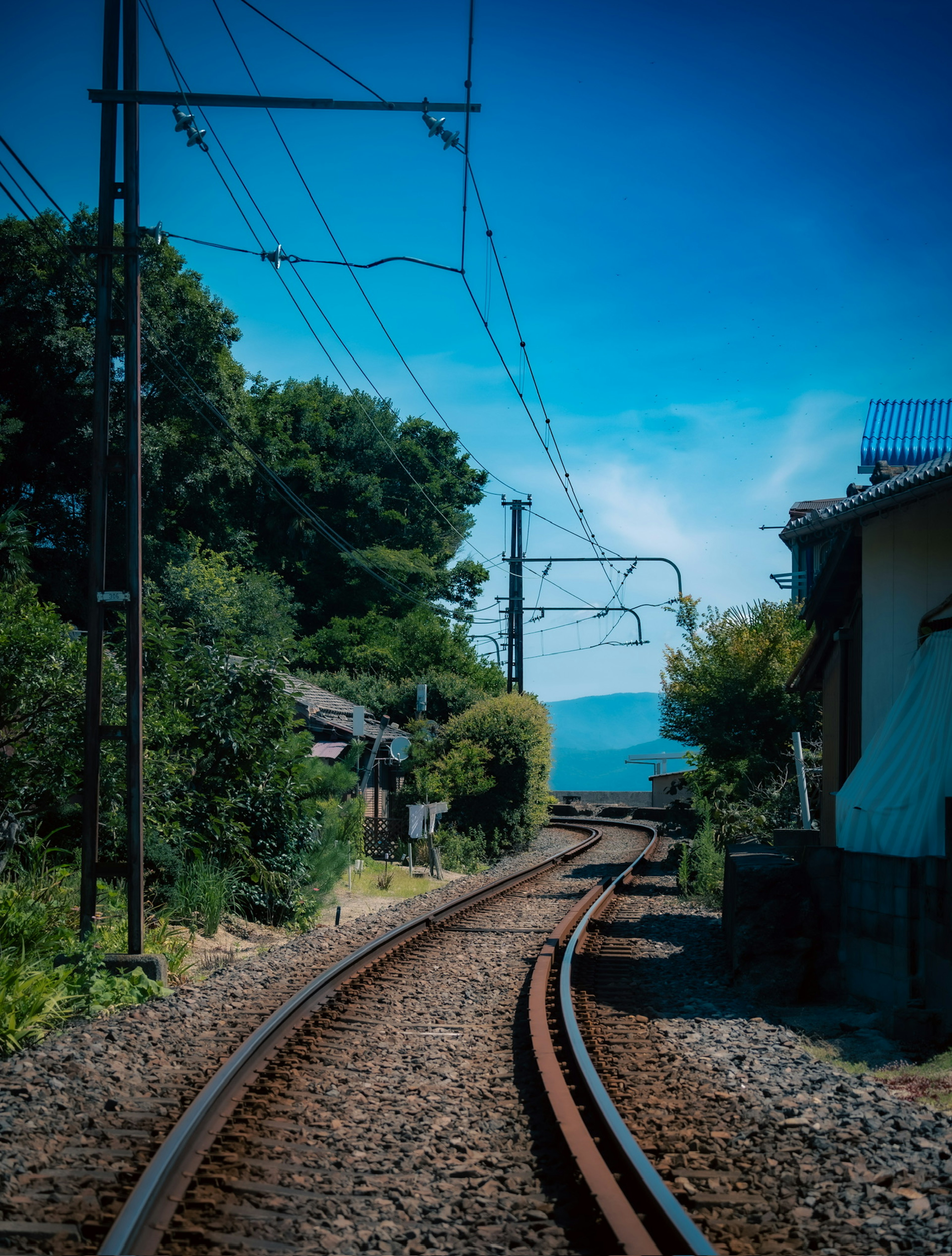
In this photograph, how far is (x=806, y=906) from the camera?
Answer: 10.1 metres

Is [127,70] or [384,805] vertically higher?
[127,70]

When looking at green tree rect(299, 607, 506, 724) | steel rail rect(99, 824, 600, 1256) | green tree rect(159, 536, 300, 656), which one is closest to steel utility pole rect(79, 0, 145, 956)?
steel rail rect(99, 824, 600, 1256)

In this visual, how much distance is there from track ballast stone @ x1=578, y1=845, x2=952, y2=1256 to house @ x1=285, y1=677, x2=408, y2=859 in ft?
41.4

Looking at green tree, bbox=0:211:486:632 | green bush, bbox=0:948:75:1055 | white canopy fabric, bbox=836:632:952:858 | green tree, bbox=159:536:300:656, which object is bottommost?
green bush, bbox=0:948:75:1055

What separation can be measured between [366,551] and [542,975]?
3926 centimetres

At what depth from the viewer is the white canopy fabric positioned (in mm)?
8734

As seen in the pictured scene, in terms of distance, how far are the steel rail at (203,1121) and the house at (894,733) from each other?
4.89 metres

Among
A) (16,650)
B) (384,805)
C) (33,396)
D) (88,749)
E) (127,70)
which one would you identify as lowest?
(384,805)

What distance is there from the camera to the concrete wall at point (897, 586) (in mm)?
10320

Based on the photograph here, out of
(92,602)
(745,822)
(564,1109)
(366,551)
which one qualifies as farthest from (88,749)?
(366,551)

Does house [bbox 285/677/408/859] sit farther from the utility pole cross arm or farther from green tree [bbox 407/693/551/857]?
the utility pole cross arm

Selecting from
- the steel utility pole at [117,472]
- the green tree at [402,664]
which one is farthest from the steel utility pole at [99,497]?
the green tree at [402,664]

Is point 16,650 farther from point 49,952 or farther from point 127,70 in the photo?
point 127,70

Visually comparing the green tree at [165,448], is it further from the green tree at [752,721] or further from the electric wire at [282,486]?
the green tree at [752,721]
